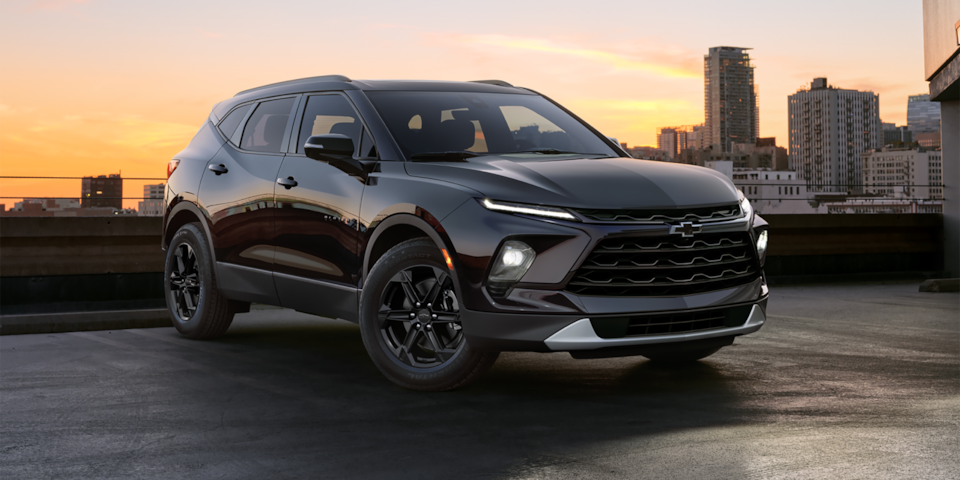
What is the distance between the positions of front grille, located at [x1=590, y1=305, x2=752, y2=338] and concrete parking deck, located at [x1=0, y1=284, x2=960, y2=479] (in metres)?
0.40

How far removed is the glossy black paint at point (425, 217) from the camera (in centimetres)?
487

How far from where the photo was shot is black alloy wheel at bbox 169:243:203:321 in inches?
311

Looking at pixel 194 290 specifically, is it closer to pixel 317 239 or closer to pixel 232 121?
pixel 232 121

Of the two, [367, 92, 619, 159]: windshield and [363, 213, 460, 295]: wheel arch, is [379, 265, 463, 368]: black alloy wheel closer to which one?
[363, 213, 460, 295]: wheel arch

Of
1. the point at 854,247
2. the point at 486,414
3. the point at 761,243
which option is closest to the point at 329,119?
the point at 486,414

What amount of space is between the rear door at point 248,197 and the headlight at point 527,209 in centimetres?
222

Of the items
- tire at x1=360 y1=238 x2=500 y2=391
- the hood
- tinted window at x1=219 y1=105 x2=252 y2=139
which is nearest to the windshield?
the hood

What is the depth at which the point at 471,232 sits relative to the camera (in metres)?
5.00

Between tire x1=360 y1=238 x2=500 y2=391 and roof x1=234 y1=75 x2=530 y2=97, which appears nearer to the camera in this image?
tire x1=360 y1=238 x2=500 y2=391

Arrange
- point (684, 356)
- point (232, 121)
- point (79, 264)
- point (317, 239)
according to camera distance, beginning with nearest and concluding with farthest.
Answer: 1. point (317, 239)
2. point (684, 356)
3. point (232, 121)
4. point (79, 264)

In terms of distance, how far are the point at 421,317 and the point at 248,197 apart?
85.9 inches

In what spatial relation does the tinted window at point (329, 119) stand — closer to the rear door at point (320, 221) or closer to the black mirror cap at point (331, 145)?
the rear door at point (320, 221)

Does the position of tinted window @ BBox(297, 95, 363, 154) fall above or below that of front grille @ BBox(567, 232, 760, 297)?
above

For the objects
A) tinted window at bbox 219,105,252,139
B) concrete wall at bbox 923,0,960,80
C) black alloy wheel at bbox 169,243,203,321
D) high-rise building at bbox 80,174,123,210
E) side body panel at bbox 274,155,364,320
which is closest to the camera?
side body panel at bbox 274,155,364,320
